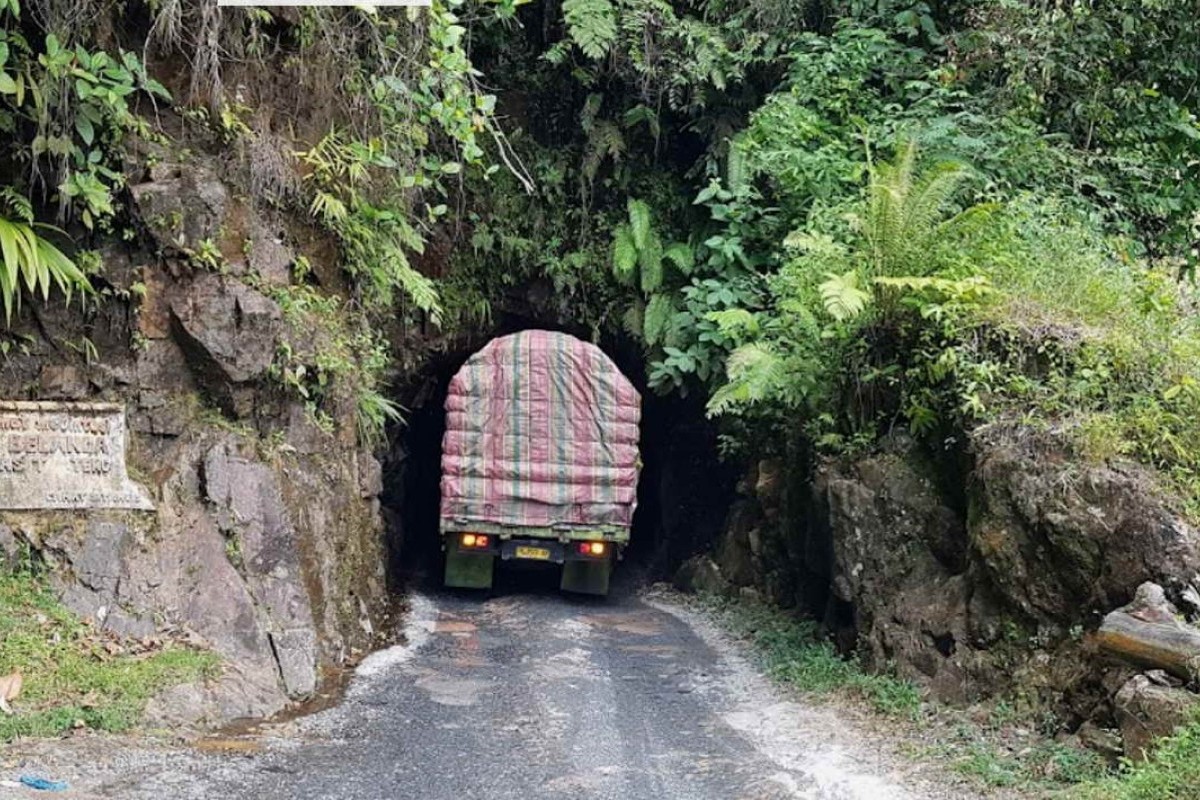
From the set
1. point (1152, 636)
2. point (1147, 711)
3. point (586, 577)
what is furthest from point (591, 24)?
point (1147, 711)

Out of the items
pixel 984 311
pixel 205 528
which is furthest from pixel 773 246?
pixel 205 528

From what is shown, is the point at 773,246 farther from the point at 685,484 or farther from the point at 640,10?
the point at 685,484

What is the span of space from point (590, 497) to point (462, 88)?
534 centimetres

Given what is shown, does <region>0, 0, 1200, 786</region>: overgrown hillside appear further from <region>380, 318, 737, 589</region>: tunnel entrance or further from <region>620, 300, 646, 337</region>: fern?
<region>380, 318, 737, 589</region>: tunnel entrance

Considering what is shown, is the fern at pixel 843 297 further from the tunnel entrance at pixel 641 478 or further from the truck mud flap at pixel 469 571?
the tunnel entrance at pixel 641 478

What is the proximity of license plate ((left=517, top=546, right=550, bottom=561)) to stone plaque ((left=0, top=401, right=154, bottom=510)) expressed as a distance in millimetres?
4988

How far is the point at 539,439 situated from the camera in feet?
39.5

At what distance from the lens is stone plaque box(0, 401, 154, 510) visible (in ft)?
23.9

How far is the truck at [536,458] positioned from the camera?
11.9m

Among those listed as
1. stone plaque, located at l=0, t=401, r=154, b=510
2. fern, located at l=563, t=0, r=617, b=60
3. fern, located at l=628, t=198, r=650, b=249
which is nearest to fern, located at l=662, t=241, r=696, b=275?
fern, located at l=628, t=198, r=650, b=249

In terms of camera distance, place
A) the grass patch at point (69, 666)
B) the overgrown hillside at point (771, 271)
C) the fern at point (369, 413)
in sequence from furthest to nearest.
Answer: the fern at point (369, 413) < the overgrown hillside at point (771, 271) < the grass patch at point (69, 666)

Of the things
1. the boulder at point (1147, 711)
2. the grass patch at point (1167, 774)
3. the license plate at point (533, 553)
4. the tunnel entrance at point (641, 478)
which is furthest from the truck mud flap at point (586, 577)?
the grass patch at point (1167, 774)

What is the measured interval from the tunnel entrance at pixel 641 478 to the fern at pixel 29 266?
6.56 m

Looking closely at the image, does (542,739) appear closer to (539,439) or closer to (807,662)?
(807,662)
